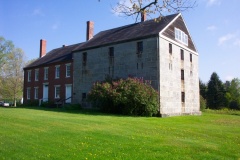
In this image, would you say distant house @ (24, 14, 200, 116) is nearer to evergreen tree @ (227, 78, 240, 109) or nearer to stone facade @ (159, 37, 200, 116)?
stone facade @ (159, 37, 200, 116)

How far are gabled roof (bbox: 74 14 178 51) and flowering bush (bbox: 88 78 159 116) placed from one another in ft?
16.5

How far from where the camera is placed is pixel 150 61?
24.9 m

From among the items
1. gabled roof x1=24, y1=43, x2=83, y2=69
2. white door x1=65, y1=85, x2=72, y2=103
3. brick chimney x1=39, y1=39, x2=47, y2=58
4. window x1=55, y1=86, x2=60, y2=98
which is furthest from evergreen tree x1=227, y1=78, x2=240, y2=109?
brick chimney x1=39, y1=39, x2=47, y2=58

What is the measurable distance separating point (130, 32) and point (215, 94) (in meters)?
34.7

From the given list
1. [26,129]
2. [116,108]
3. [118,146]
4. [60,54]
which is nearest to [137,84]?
[116,108]

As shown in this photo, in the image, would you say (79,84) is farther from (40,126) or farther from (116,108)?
(40,126)

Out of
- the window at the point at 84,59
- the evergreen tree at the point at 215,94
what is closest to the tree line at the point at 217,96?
the evergreen tree at the point at 215,94

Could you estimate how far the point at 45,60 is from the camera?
38656 mm

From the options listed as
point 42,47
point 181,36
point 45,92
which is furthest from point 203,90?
point 45,92

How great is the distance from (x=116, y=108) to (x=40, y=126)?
11386mm

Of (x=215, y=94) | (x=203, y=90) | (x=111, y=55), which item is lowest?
(x=215, y=94)

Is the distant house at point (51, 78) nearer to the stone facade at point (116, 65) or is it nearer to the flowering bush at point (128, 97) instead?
the stone facade at point (116, 65)

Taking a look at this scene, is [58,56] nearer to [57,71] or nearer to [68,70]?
[57,71]

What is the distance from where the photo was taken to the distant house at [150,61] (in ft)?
81.7
